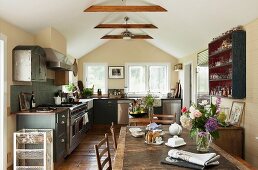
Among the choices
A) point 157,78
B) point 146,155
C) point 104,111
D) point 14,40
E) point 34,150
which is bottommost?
point 34,150

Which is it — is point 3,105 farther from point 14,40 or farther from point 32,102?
point 14,40

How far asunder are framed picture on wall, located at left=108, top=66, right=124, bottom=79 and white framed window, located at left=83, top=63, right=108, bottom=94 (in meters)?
0.18

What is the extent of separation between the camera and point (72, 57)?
28.5ft

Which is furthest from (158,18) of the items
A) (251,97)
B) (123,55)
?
(123,55)

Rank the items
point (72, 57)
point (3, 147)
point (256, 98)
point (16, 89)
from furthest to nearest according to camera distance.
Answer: point (72, 57) → point (16, 89) → point (3, 147) → point (256, 98)

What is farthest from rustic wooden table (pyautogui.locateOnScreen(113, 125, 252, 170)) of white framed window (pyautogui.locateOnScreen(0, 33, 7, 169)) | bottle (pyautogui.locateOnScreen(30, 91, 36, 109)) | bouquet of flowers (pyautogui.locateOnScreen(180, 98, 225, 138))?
bottle (pyautogui.locateOnScreen(30, 91, 36, 109))

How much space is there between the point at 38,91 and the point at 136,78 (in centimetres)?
482

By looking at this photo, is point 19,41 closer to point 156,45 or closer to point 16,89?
point 16,89

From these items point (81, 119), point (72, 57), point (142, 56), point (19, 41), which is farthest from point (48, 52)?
point (142, 56)

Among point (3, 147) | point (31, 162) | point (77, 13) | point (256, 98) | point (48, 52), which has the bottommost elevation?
point (31, 162)

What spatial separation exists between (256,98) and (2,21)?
380cm

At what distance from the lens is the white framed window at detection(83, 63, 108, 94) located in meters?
9.54

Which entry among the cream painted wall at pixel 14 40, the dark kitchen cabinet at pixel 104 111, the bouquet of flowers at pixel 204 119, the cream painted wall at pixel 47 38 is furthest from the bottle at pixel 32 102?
the dark kitchen cabinet at pixel 104 111

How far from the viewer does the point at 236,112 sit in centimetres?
428
